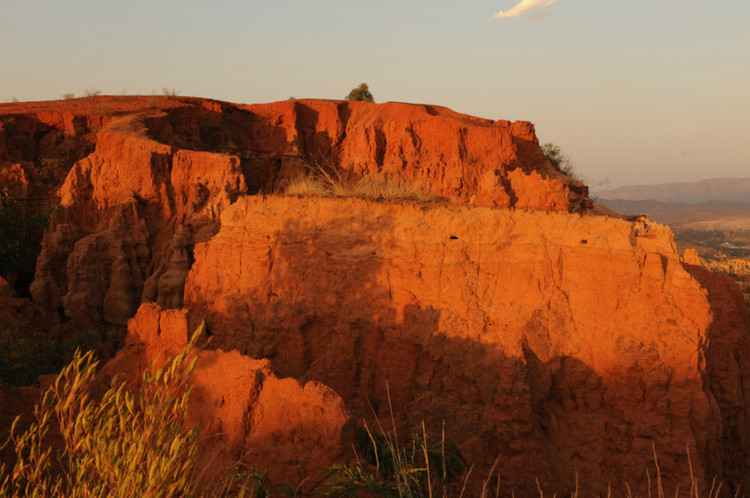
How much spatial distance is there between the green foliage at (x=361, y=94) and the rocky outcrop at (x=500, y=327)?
2064 cm

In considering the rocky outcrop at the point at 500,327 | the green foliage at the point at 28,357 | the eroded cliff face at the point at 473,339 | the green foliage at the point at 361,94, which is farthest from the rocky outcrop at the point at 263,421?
the green foliage at the point at 361,94

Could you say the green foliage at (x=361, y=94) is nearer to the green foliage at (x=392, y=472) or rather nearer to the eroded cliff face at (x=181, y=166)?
the eroded cliff face at (x=181, y=166)

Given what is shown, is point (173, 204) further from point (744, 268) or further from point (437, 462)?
point (744, 268)

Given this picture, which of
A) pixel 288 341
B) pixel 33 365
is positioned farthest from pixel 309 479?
pixel 33 365

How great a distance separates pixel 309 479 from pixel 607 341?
3994 mm

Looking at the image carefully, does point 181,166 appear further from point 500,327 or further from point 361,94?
point 361,94

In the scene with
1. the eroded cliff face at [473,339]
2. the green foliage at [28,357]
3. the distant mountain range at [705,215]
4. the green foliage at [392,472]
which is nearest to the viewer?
the green foliage at [392,472]

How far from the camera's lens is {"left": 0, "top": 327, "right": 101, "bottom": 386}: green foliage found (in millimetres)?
7305

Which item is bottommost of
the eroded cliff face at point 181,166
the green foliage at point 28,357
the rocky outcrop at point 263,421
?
the green foliage at point 28,357

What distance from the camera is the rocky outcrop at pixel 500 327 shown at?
21.8ft

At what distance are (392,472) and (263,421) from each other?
1.27 meters

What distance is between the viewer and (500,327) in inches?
281

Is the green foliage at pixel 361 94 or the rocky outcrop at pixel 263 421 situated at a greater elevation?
the green foliage at pixel 361 94

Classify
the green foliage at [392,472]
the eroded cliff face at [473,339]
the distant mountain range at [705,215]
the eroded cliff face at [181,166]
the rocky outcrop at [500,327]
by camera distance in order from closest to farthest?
the green foliage at [392,472]
the eroded cliff face at [473,339]
the rocky outcrop at [500,327]
the eroded cliff face at [181,166]
the distant mountain range at [705,215]
